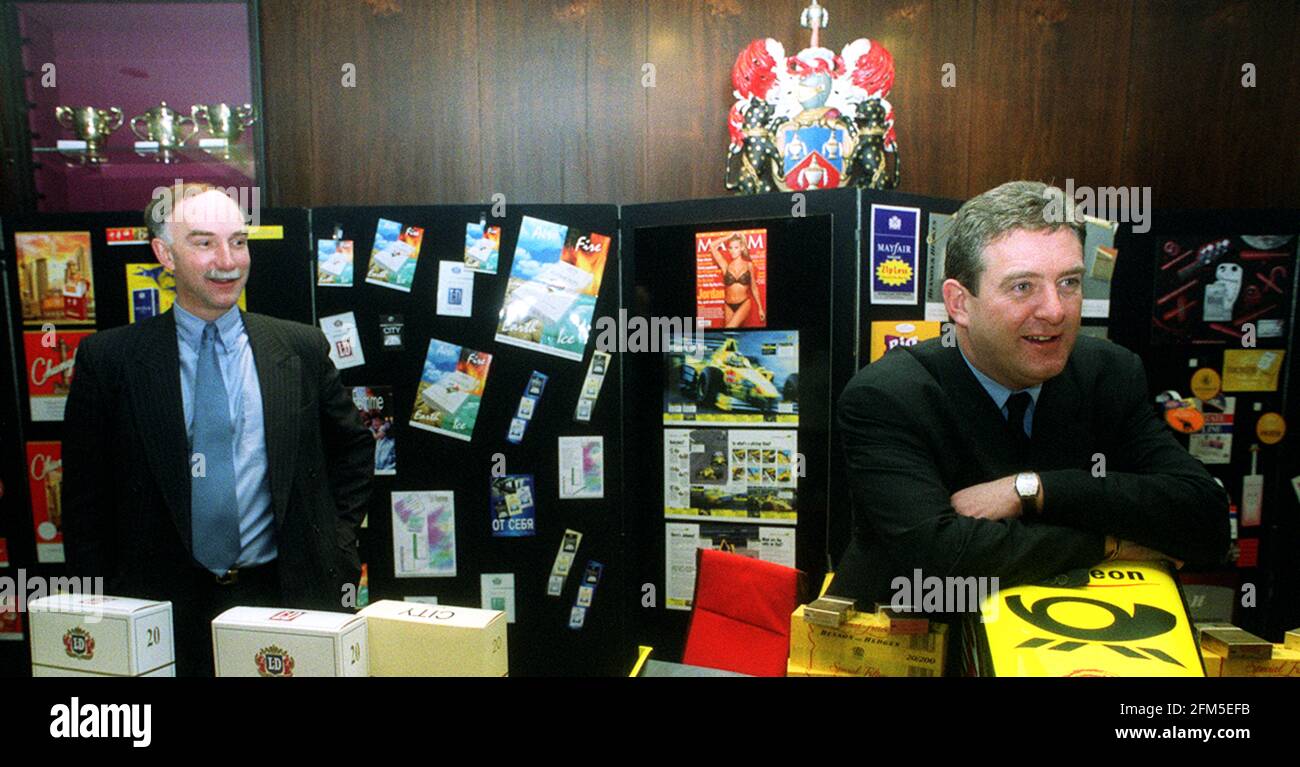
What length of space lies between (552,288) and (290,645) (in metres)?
1.90

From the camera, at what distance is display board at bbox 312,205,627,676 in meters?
2.78

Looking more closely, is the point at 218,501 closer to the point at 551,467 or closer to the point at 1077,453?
the point at 551,467

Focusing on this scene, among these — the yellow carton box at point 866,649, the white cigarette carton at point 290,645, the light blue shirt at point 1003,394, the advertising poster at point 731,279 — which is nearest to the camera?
the white cigarette carton at point 290,645

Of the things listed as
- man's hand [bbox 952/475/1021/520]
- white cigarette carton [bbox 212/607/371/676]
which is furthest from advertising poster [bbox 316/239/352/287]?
man's hand [bbox 952/475/1021/520]

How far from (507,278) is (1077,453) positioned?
6.58 feet

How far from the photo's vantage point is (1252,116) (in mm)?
3568

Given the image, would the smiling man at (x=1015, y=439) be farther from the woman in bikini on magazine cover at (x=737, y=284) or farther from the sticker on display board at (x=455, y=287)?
the sticker on display board at (x=455, y=287)

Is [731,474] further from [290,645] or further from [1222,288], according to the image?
[1222,288]

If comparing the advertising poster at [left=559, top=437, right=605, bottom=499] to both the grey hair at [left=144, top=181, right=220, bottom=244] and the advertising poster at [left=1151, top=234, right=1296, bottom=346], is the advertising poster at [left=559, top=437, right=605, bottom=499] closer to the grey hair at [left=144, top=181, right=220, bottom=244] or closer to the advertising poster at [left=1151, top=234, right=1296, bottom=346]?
the grey hair at [left=144, top=181, right=220, bottom=244]

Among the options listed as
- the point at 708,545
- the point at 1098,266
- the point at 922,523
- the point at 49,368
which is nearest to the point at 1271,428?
the point at 1098,266

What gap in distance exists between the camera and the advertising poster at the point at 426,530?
2846mm

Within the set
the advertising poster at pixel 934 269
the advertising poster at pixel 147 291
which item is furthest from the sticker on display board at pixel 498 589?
the advertising poster at pixel 934 269

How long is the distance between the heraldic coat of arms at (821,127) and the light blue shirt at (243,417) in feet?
5.84
